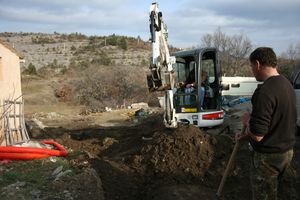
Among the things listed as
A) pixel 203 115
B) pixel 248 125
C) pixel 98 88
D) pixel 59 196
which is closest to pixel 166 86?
pixel 203 115

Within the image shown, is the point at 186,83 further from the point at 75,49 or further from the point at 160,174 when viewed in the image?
the point at 75,49

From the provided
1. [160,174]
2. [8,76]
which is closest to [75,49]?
[8,76]

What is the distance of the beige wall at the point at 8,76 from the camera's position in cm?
1330

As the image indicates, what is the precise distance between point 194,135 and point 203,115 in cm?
218

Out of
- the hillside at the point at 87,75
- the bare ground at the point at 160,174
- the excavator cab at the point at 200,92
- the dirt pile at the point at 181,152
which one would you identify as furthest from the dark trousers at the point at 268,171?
the hillside at the point at 87,75

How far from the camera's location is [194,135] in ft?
30.6

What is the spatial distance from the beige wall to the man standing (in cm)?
999

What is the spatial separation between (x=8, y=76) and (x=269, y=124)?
37.7ft

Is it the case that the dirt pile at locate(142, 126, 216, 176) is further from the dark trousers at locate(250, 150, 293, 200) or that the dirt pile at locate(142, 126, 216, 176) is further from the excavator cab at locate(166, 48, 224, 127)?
the dark trousers at locate(250, 150, 293, 200)

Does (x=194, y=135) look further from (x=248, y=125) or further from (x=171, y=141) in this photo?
(x=248, y=125)

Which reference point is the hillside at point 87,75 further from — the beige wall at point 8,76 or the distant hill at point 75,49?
the beige wall at point 8,76

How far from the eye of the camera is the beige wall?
13.3m

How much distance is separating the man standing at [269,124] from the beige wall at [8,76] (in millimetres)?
9994

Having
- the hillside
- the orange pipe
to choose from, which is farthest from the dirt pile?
the hillside
